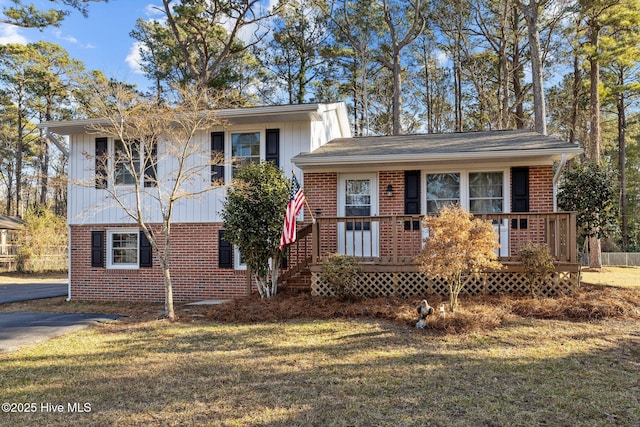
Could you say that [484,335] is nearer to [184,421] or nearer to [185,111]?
[184,421]

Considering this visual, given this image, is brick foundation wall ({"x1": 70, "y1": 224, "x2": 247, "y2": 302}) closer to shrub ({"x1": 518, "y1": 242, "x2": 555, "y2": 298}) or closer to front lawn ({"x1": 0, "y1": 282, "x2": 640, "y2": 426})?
front lawn ({"x1": 0, "y1": 282, "x2": 640, "y2": 426})

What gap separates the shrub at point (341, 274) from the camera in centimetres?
805

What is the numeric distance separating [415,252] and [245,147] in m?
4.95

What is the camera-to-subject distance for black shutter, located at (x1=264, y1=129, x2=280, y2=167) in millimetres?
A: 10383

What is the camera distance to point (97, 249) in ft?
36.4

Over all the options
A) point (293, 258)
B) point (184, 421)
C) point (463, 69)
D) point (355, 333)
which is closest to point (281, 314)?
point (355, 333)

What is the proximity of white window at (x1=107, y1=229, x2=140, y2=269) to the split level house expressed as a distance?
27 millimetres

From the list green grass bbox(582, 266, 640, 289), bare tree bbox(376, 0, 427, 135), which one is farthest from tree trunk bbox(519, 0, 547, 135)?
bare tree bbox(376, 0, 427, 135)

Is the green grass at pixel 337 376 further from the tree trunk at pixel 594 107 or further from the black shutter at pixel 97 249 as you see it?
the tree trunk at pixel 594 107

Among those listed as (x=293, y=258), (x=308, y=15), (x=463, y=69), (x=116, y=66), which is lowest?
(x=293, y=258)

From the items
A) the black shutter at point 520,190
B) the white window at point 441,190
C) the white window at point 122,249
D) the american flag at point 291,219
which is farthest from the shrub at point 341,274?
the white window at point 122,249

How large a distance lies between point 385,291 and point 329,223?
2.01 m

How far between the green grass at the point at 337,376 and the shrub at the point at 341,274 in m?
1.33

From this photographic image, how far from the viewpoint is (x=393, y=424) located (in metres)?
3.47
